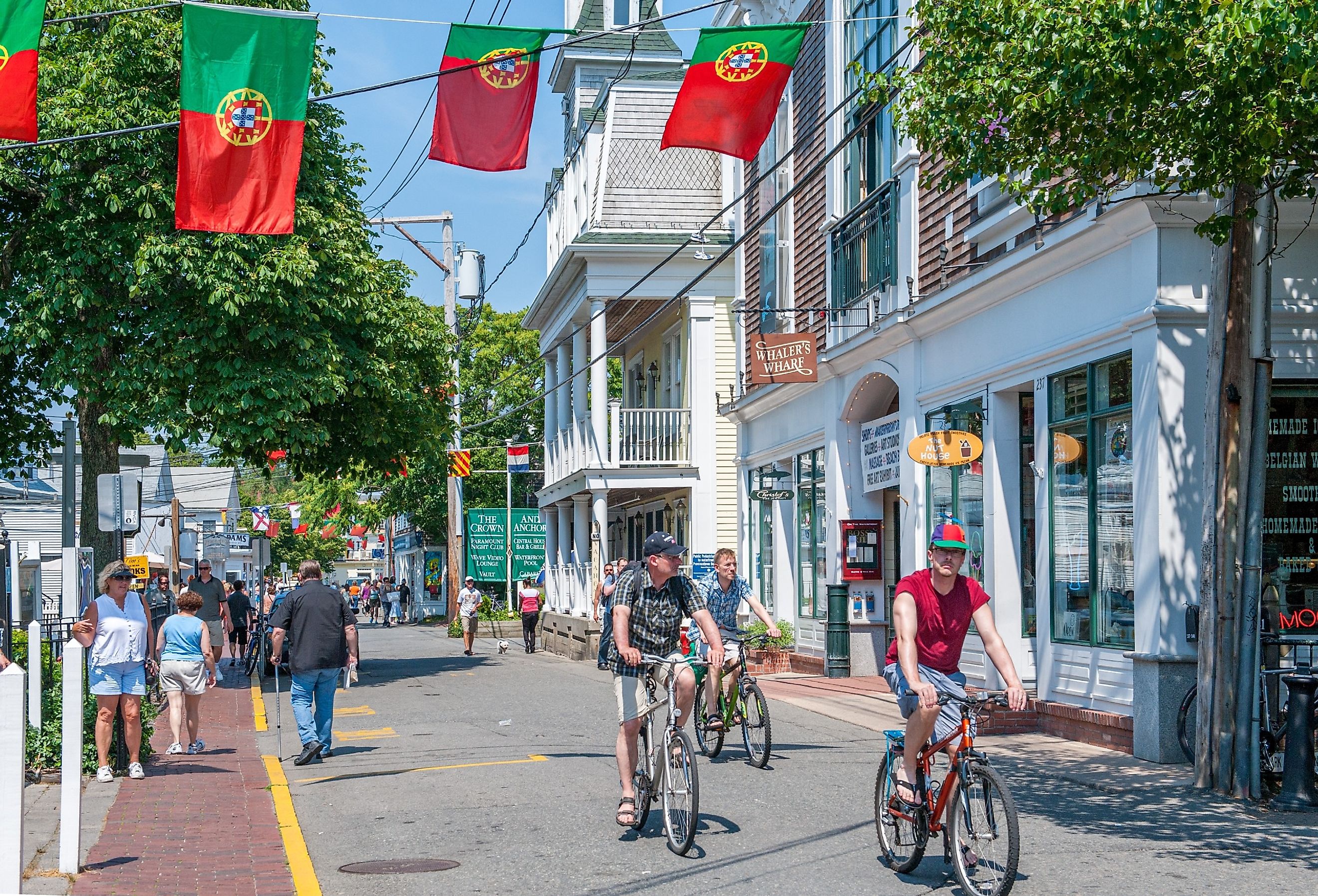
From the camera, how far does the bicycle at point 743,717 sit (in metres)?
11.7

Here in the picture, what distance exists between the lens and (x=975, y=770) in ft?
22.3

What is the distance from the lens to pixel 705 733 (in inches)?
492

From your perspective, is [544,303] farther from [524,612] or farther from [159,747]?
[159,747]

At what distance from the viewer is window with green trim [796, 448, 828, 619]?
22.0 meters

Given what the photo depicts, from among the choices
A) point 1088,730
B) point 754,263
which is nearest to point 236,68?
point 1088,730

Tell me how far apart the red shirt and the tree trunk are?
16.9 metres

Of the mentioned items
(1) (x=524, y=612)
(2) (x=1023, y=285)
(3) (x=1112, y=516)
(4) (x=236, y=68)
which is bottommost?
(1) (x=524, y=612)

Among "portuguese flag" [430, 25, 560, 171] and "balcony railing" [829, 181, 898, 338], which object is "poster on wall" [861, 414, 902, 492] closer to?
"balcony railing" [829, 181, 898, 338]

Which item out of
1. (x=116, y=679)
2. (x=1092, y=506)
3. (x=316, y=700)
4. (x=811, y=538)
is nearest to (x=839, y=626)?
(x=811, y=538)

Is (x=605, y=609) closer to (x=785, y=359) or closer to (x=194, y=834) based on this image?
(x=785, y=359)

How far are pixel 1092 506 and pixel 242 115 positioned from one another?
27.0ft

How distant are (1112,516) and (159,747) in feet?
30.6

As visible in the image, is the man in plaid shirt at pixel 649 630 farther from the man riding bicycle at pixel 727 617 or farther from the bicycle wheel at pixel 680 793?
the man riding bicycle at pixel 727 617

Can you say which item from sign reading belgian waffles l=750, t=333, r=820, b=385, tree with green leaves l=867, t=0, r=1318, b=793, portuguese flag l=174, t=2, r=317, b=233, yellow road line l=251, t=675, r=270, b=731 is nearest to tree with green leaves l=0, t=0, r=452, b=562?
yellow road line l=251, t=675, r=270, b=731
